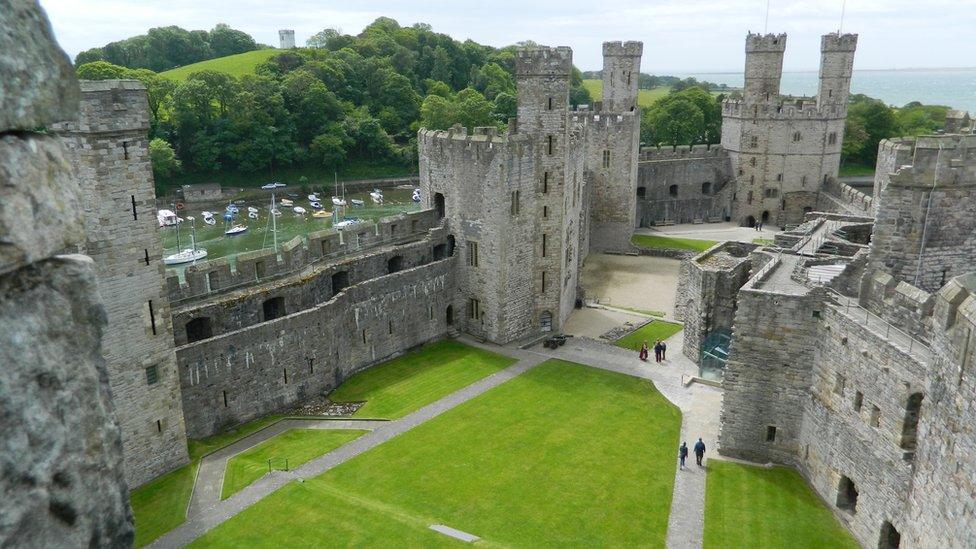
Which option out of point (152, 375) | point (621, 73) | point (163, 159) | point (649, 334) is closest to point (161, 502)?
point (152, 375)

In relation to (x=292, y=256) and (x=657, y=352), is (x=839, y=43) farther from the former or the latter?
(x=292, y=256)

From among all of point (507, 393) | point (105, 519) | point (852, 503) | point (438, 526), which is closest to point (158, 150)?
point (507, 393)

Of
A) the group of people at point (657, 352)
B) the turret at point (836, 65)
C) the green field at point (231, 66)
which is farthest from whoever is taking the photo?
the green field at point (231, 66)

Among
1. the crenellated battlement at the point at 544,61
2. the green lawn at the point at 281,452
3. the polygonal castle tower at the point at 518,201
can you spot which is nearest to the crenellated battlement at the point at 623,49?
the polygonal castle tower at the point at 518,201

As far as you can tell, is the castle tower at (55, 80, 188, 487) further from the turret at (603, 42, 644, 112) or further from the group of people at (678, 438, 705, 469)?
the turret at (603, 42, 644, 112)

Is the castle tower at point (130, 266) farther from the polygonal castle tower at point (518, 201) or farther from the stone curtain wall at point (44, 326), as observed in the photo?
the stone curtain wall at point (44, 326)

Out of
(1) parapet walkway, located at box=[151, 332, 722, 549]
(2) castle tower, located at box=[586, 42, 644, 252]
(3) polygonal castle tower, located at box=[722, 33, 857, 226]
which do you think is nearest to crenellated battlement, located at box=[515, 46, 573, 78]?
(1) parapet walkway, located at box=[151, 332, 722, 549]
